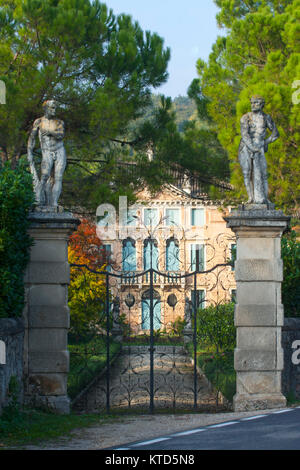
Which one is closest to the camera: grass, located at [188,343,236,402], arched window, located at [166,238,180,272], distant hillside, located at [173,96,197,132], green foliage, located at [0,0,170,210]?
grass, located at [188,343,236,402]

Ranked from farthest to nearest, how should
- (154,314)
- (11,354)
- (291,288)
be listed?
(154,314)
(291,288)
(11,354)

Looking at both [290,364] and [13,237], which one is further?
[290,364]

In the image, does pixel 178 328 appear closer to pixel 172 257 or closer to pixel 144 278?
pixel 172 257

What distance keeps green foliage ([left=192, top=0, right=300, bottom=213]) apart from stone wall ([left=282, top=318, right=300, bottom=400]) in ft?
31.4

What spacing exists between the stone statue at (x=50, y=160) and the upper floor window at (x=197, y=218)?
32.2 meters

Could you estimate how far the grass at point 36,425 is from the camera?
9.83 meters

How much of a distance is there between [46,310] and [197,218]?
33.2 metres

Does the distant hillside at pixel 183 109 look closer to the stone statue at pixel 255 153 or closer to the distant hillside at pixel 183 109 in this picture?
the distant hillside at pixel 183 109

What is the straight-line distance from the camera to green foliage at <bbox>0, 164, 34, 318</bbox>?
11.5 meters

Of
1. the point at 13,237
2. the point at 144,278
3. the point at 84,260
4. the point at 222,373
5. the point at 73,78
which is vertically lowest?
the point at 222,373

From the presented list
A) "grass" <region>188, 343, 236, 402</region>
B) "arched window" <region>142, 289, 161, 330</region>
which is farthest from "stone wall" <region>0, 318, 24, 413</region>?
"grass" <region>188, 343, 236, 402</region>

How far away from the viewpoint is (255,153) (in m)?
13.1

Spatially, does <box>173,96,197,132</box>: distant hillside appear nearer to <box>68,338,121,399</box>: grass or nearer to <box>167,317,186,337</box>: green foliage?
<box>68,338,121,399</box>: grass

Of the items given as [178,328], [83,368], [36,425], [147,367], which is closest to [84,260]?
[147,367]
